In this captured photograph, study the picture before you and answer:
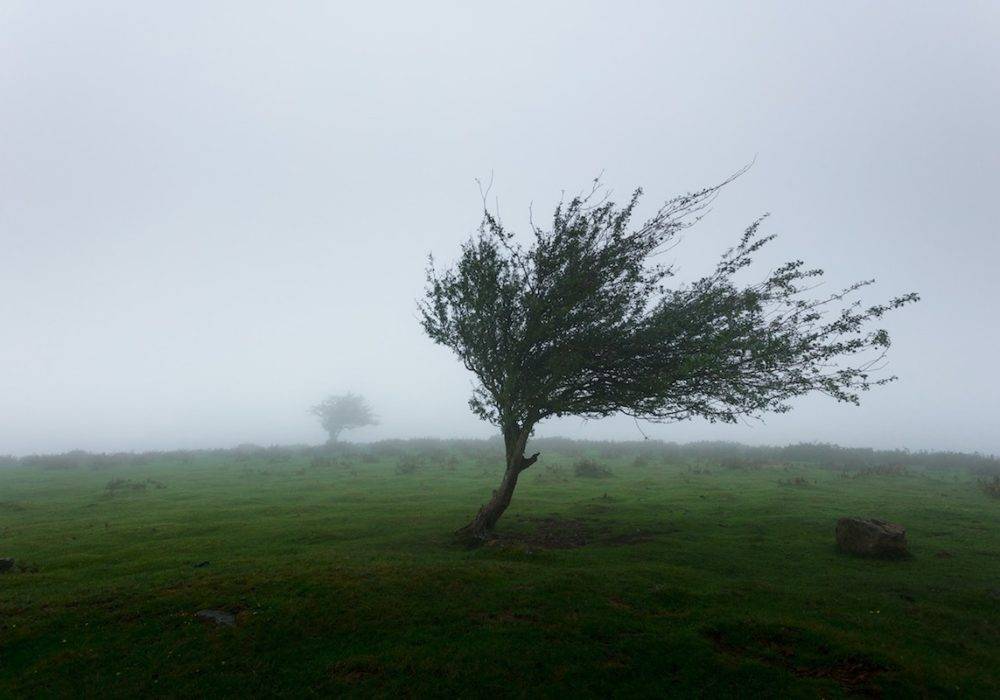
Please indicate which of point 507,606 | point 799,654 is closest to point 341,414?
point 507,606

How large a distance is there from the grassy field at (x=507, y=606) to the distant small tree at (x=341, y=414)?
289 ft

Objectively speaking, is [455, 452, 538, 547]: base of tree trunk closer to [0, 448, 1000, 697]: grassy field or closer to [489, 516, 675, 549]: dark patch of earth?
[489, 516, 675, 549]: dark patch of earth

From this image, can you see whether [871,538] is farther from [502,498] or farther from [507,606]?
[507,606]

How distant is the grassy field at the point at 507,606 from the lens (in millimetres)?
9242

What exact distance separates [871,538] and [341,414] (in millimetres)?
107865

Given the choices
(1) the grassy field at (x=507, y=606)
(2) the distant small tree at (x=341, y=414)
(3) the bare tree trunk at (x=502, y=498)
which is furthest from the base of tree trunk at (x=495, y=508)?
(2) the distant small tree at (x=341, y=414)

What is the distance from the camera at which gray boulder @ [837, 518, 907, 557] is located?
16.3 metres

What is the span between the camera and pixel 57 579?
14.9 meters

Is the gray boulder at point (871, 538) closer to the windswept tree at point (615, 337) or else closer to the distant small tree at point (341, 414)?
the windswept tree at point (615, 337)

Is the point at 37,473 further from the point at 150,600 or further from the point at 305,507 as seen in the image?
the point at 150,600

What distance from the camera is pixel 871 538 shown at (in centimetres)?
1655

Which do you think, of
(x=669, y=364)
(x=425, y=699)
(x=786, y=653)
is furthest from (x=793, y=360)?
(x=425, y=699)

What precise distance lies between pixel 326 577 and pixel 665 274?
50.6 ft

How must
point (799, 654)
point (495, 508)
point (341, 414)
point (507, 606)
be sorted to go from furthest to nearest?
1. point (341, 414)
2. point (495, 508)
3. point (507, 606)
4. point (799, 654)
